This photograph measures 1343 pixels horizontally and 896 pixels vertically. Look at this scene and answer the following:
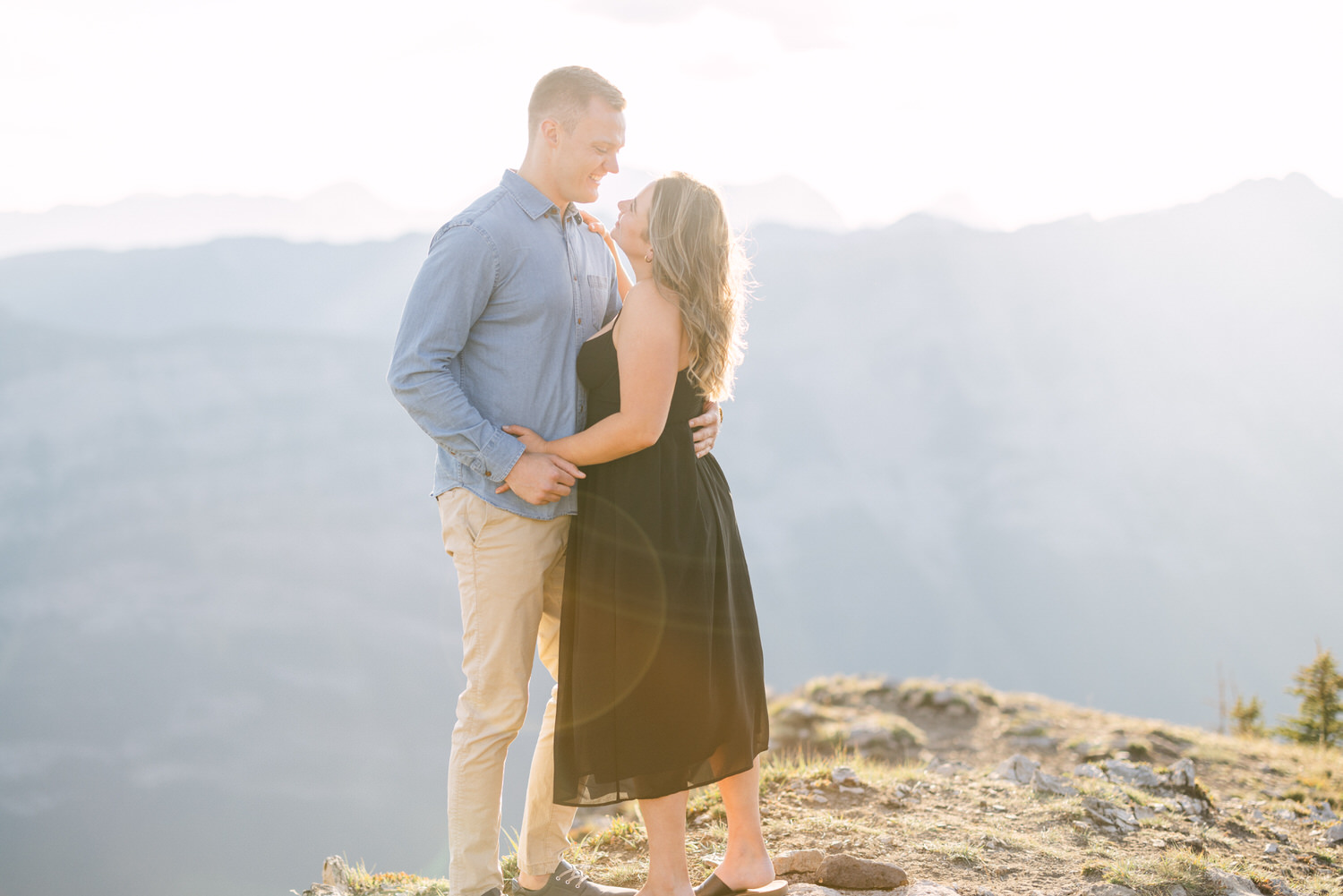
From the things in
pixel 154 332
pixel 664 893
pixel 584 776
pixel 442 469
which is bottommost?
pixel 664 893

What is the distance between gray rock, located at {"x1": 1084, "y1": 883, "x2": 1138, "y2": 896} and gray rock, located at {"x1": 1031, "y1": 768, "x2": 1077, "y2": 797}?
4.20 feet

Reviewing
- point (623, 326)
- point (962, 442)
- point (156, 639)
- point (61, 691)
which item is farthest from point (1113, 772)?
point (962, 442)

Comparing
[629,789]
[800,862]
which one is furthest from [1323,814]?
[629,789]

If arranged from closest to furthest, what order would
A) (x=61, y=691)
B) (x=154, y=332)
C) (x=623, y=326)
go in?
(x=623, y=326) < (x=61, y=691) < (x=154, y=332)

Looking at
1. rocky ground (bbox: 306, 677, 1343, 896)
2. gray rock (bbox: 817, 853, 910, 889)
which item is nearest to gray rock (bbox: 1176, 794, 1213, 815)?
rocky ground (bbox: 306, 677, 1343, 896)

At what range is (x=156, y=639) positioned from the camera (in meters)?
78.4

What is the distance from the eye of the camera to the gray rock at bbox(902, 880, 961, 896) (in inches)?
127

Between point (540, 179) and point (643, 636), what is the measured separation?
1.63m

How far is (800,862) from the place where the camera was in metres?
3.41

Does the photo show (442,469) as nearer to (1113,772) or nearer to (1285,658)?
(1113,772)

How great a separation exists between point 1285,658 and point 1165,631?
1449 centimetres

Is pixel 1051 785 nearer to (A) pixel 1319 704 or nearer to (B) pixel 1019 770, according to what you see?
(B) pixel 1019 770

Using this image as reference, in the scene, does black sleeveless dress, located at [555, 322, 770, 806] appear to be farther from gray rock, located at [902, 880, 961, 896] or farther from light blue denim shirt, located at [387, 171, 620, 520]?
gray rock, located at [902, 880, 961, 896]

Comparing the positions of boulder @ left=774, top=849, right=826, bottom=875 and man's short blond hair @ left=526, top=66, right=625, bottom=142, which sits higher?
man's short blond hair @ left=526, top=66, right=625, bottom=142
